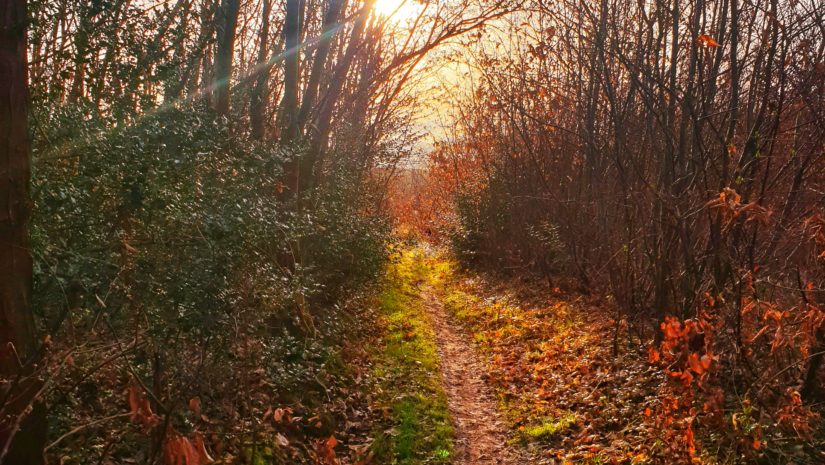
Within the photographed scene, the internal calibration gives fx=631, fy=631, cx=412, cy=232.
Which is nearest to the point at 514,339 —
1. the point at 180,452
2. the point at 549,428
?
the point at 549,428

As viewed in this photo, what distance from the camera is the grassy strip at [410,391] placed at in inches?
284

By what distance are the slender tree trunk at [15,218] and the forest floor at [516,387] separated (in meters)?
4.04

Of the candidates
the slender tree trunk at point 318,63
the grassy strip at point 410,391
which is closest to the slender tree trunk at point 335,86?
the slender tree trunk at point 318,63

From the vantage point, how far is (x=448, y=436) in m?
7.67

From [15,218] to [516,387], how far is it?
23.9 ft

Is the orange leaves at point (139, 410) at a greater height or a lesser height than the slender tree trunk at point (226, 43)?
lesser

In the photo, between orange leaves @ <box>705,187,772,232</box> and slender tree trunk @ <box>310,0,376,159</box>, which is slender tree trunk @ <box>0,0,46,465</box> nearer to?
orange leaves @ <box>705,187,772,232</box>

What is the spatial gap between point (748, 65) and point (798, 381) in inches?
140

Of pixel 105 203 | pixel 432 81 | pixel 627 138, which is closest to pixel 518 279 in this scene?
pixel 627 138

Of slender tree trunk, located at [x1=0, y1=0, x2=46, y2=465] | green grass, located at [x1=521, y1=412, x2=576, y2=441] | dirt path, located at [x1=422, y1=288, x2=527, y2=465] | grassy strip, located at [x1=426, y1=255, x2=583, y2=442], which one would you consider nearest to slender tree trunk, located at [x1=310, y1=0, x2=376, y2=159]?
dirt path, located at [x1=422, y1=288, x2=527, y2=465]

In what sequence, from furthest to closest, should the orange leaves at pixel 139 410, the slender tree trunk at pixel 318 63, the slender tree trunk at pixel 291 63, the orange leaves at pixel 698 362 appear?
the slender tree trunk at pixel 318 63
the slender tree trunk at pixel 291 63
the orange leaves at pixel 698 362
the orange leaves at pixel 139 410

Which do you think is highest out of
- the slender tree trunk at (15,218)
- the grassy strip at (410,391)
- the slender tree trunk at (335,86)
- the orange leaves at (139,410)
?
the slender tree trunk at (335,86)

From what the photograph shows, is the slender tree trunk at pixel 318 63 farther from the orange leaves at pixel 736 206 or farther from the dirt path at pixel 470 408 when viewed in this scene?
the orange leaves at pixel 736 206

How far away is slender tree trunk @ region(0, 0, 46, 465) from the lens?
3670 mm
